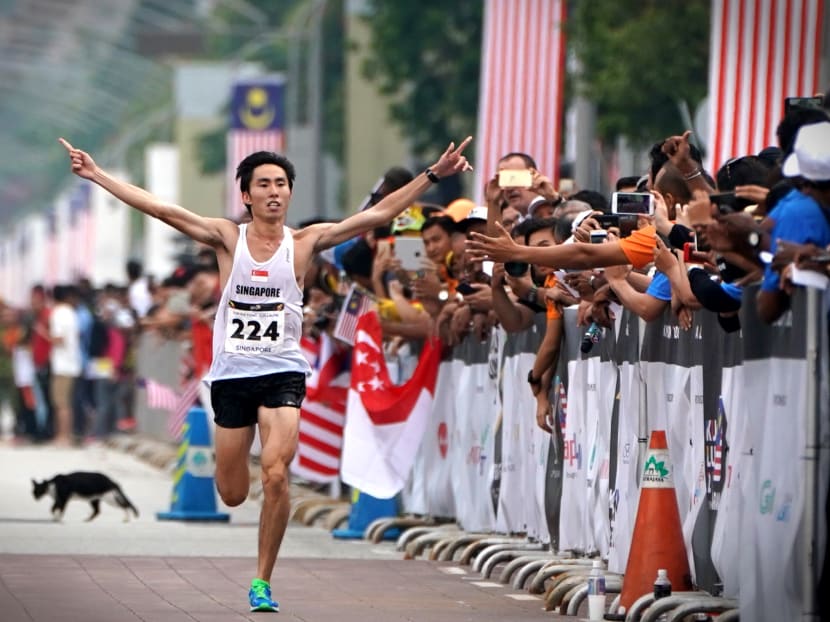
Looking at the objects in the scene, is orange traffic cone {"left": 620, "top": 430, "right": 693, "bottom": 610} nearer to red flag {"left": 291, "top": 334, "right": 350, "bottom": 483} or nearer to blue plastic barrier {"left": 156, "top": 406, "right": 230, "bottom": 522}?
red flag {"left": 291, "top": 334, "right": 350, "bottom": 483}

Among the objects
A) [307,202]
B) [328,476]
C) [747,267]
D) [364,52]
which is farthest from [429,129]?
[747,267]

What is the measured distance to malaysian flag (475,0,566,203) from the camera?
23.4m

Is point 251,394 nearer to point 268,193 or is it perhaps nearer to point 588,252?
point 268,193

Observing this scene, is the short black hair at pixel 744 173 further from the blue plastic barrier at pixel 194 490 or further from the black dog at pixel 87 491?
the blue plastic barrier at pixel 194 490

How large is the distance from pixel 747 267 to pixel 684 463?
205 cm

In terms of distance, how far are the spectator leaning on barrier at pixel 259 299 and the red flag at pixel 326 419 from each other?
21.6 ft

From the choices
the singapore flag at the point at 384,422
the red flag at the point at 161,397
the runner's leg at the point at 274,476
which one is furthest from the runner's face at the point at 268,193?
the red flag at the point at 161,397

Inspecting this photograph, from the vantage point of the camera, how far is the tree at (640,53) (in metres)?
34.3

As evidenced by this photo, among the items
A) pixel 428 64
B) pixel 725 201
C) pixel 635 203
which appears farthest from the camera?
pixel 428 64

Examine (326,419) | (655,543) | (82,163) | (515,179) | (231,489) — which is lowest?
(655,543)

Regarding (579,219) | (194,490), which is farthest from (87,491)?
(579,219)

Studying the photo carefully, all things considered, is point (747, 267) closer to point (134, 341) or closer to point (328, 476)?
point (328, 476)

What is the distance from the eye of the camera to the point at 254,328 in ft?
40.5

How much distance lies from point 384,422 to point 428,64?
33.1m
